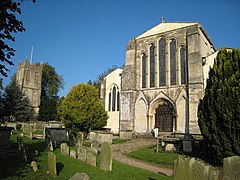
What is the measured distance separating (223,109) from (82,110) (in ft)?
47.7

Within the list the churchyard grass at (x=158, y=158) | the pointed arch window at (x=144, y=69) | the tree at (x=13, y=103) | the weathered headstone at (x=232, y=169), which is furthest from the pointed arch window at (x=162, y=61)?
the tree at (x=13, y=103)

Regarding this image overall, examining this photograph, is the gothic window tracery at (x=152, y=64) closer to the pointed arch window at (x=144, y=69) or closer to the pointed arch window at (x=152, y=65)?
the pointed arch window at (x=152, y=65)

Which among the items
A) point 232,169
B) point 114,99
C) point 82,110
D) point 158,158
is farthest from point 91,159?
point 114,99

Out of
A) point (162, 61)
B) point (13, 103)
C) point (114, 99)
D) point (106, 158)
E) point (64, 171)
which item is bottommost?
point (64, 171)

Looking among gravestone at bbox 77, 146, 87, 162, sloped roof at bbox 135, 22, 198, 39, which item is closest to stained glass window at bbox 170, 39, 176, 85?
sloped roof at bbox 135, 22, 198, 39

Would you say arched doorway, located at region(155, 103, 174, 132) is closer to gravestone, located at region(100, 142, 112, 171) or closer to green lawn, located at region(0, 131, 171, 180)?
green lawn, located at region(0, 131, 171, 180)

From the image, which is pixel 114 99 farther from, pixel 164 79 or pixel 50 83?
pixel 50 83

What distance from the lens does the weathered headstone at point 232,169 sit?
606 cm

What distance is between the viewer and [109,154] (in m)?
Result: 9.44

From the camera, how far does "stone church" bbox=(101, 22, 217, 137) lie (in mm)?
21781

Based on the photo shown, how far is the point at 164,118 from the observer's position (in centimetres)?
2395

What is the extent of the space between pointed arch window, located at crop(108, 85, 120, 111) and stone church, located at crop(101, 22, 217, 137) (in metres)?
0.14

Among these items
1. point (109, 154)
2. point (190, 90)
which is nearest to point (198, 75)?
point (190, 90)

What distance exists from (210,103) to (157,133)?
12.6 metres
